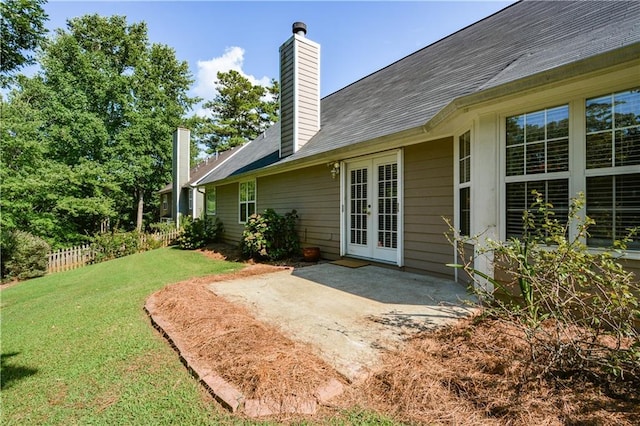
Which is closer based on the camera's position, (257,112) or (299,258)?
(299,258)

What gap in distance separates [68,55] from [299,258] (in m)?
20.8

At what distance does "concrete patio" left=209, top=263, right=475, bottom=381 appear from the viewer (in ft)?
8.57

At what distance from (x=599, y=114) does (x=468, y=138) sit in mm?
1450

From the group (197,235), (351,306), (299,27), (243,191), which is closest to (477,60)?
(299,27)

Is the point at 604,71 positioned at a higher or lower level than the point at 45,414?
higher

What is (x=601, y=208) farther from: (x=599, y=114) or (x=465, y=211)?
(x=465, y=211)

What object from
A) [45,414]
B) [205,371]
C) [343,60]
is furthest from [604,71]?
[343,60]

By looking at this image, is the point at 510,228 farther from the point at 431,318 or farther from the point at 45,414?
the point at 45,414

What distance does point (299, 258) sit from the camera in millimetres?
7527

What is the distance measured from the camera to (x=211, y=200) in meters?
14.1

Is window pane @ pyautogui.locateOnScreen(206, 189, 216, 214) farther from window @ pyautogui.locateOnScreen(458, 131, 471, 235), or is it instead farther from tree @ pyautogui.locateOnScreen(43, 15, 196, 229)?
window @ pyautogui.locateOnScreen(458, 131, 471, 235)

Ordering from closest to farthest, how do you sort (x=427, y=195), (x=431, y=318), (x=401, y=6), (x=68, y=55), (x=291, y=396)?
(x=291, y=396), (x=431, y=318), (x=427, y=195), (x=401, y=6), (x=68, y=55)

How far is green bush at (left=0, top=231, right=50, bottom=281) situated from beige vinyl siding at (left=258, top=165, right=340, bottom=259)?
7569mm

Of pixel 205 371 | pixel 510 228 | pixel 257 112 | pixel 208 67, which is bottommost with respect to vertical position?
pixel 205 371
